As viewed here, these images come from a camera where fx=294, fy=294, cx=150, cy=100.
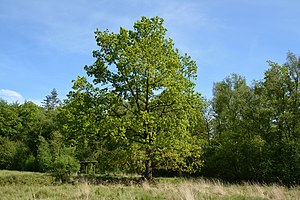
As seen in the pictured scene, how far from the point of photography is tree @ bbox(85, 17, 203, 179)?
62.7 feet

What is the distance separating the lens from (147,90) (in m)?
20.2

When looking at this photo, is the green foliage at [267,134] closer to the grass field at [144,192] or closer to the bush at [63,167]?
the grass field at [144,192]

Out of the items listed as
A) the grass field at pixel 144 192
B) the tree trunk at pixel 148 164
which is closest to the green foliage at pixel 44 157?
the tree trunk at pixel 148 164

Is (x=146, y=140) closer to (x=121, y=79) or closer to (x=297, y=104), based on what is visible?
(x=121, y=79)

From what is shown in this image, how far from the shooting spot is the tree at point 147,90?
1912 cm

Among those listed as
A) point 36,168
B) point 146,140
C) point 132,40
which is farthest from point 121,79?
point 36,168

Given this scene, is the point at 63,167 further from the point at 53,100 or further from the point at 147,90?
the point at 53,100

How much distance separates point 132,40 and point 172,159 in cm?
882

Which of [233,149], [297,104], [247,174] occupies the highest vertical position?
[297,104]

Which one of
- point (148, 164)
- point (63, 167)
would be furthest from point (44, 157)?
point (148, 164)

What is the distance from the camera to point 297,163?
82.2 feet

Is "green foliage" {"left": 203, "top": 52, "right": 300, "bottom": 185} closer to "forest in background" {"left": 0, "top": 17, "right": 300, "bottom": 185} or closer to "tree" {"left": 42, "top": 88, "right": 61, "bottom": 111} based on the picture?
"forest in background" {"left": 0, "top": 17, "right": 300, "bottom": 185}

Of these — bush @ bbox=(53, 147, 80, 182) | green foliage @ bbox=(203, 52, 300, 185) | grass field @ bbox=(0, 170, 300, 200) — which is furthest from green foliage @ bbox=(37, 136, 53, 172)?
grass field @ bbox=(0, 170, 300, 200)

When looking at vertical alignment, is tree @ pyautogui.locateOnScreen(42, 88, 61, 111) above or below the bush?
above
